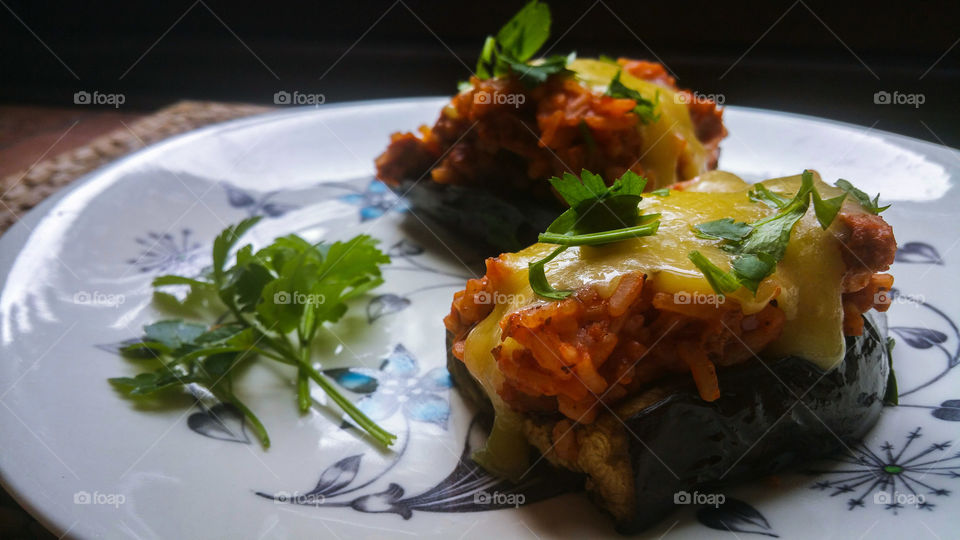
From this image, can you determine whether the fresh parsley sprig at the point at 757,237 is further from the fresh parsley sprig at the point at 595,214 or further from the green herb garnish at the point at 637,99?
the green herb garnish at the point at 637,99

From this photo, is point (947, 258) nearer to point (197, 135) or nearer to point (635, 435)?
point (635, 435)

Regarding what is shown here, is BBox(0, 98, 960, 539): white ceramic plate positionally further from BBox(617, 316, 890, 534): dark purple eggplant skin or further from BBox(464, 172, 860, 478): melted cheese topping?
BBox(464, 172, 860, 478): melted cheese topping

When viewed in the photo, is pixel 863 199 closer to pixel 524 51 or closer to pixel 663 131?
pixel 663 131

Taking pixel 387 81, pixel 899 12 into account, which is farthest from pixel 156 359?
pixel 899 12

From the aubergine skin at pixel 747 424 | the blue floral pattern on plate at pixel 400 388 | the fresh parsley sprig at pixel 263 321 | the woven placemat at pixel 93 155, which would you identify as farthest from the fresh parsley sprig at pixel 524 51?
the woven placemat at pixel 93 155

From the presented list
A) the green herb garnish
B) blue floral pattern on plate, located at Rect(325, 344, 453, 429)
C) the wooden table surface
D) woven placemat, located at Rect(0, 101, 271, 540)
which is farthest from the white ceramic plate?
the wooden table surface

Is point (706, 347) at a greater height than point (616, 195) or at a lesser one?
lesser
